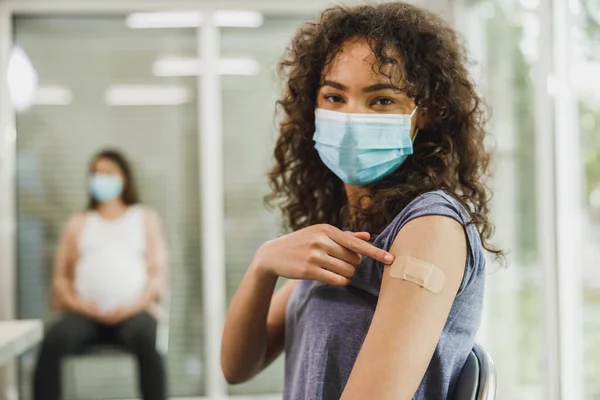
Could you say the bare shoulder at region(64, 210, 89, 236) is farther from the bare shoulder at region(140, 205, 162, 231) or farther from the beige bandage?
the beige bandage

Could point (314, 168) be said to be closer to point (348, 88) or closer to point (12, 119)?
point (348, 88)

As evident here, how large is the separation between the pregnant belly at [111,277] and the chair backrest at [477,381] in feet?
8.68

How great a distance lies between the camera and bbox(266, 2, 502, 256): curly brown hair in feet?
3.24

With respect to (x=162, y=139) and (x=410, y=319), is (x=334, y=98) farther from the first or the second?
(x=162, y=139)

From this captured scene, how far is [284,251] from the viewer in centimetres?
98

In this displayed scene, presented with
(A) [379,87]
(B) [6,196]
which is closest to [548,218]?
(A) [379,87]

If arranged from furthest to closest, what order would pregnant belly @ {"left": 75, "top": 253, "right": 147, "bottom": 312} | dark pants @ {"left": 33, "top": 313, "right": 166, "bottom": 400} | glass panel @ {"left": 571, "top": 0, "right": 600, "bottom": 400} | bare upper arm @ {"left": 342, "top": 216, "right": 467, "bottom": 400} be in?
pregnant belly @ {"left": 75, "top": 253, "right": 147, "bottom": 312} < dark pants @ {"left": 33, "top": 313, "right": 166, "bottom": 400} < glass panel @ {"left": 571, "top": 0, "right": 600, "bottom": 400} < bare upper arm @ {"left": 342, "top": 216, "right": 467, "bottom": 400}

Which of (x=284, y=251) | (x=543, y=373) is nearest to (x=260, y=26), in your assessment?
(x=543, y=373)

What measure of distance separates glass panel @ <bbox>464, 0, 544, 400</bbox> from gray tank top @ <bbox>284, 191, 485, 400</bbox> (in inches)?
70.1

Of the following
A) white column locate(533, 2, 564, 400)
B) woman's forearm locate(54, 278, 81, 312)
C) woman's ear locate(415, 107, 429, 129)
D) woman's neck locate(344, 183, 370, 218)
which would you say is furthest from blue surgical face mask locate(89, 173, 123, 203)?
woman's ear locate(415, 107, 429, 129)

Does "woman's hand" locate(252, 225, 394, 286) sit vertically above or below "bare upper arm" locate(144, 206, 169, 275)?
above

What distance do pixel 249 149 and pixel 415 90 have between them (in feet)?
9.14

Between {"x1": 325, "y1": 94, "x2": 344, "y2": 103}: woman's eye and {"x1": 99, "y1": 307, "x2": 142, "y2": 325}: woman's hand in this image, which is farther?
{"x1": 99, "y1": 307, "x2": 142, "y2": 325}: woman's hand

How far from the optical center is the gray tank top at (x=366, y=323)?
869mm
